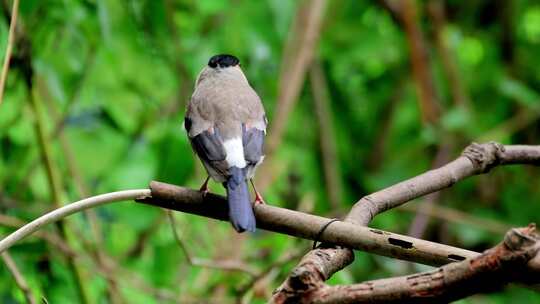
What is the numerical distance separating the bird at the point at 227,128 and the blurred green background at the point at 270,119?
0.45 metres

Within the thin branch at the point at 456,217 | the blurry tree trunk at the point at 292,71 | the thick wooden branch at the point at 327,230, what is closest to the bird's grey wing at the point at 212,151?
the thick wooden branch at the point at 327,230

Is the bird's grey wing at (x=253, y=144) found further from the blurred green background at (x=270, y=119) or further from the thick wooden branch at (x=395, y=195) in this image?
the thick wooden branch at (x=395, y=195)

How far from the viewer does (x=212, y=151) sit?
9.45 feet

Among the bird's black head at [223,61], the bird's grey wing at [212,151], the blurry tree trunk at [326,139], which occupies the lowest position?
the bird's grey wing at [212,151]

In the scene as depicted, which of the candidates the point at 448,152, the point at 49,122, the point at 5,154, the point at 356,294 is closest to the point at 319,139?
the point at 448,152

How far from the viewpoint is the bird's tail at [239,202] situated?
2.20 meters

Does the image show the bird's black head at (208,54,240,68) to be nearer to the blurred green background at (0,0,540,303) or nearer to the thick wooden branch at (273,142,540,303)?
the blurred green background at (0,0,540,303)

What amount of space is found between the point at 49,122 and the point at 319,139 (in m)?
1.52

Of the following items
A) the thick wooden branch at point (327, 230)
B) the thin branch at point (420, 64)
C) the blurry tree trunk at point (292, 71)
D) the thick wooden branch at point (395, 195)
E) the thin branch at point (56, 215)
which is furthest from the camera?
the thin branch at point (420, 64)

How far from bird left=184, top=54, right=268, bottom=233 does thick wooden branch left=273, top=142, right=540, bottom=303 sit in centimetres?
35

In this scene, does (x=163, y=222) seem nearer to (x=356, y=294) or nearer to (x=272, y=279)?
(x=272, y=279)

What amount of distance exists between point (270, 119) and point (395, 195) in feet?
9.61

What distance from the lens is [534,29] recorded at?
21.2ft

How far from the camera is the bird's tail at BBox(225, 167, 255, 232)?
2195mm
